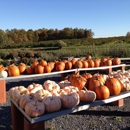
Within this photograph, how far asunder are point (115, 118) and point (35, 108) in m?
1.92

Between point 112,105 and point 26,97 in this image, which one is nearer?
point 26,97

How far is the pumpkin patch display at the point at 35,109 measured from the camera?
185 centimetres

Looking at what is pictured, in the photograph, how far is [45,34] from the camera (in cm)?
5409

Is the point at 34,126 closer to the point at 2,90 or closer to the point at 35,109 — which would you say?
the point at 35,109

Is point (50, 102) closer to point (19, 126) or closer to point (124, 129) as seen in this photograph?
point (19, 126)

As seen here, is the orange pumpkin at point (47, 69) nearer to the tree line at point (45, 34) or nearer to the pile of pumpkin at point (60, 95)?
the pile of pumpkin at point (60, 95)

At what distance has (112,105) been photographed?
3967mm

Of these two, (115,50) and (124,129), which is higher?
(115,50)

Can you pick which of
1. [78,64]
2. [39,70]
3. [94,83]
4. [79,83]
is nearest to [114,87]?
[94,83]

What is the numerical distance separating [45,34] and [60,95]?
52981 mm

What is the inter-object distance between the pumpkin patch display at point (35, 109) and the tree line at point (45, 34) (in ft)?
156

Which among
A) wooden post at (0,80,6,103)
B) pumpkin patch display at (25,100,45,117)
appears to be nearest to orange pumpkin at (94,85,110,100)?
pumpkin patch display at (25,100,45,117)

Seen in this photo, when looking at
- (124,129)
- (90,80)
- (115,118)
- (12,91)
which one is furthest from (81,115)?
Result: (12,91)

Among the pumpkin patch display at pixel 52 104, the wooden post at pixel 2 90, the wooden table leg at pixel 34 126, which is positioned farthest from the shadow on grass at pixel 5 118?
the pumpkin patch display at pixel 52 104
